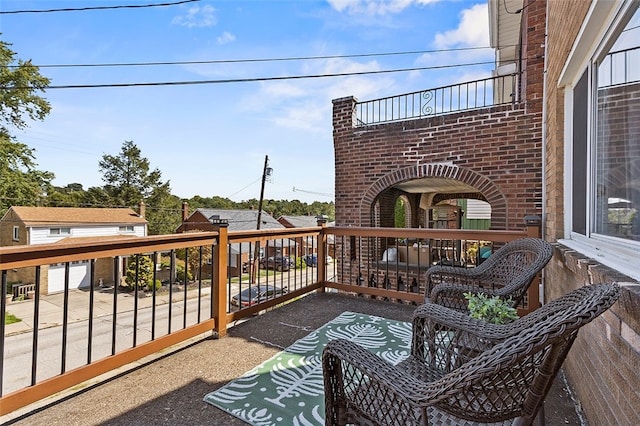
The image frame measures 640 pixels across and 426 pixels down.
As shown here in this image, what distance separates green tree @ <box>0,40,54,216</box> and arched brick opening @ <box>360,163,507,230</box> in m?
17.8

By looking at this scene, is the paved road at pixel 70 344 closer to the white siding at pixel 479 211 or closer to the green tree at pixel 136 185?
the white siding at pixel 479 211

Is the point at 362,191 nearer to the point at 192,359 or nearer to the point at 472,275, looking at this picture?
the point at 472,275

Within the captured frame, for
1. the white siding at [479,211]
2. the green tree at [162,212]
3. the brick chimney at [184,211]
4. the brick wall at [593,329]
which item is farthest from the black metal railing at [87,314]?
the white siding at [479,211]

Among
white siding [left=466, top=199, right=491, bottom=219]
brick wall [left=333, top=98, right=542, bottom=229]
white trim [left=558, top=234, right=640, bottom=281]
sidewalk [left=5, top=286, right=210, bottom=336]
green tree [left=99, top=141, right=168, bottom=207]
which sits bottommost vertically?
sidewalk [left=5, top=286, right=210, bottom=336]

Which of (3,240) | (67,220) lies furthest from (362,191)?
(3,240)

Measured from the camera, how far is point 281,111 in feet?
33.5

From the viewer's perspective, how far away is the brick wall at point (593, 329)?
1038mm

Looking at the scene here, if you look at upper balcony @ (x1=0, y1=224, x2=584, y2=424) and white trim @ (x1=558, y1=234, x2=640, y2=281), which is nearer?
white trim @ (x1=558, y1=234, x2=640, y2=281)

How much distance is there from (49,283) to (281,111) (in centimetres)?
1911

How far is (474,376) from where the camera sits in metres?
0.80

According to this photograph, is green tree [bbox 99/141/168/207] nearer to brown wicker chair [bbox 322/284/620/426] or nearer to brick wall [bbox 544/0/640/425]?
brick wall [bbox 544/0/640/425]

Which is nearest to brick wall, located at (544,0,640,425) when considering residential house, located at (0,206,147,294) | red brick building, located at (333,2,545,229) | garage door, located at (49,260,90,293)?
red brick building, located at (333,2,545,229)

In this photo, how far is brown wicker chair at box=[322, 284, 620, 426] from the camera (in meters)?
0.78

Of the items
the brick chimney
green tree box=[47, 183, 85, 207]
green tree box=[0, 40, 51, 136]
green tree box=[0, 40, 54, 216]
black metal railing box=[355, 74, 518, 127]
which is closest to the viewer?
black metal railing box=[355, 74, 518, 127]
